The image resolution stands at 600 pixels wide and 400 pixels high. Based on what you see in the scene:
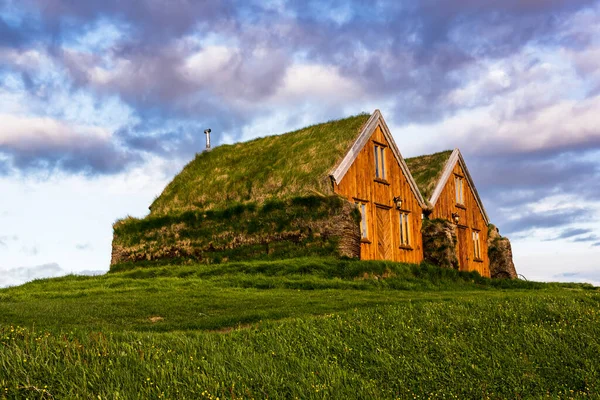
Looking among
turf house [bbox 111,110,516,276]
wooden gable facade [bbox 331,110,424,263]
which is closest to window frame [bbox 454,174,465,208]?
turf house [bbox 111,110,516,276]

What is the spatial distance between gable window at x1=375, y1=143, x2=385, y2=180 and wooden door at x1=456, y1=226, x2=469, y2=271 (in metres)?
11.0

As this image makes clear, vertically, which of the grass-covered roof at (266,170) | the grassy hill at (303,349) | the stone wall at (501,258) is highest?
the grass-covered roof at (266,170)

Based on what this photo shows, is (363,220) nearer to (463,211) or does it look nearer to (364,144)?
(364,144)

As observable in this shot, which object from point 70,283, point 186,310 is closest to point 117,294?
point 186,310

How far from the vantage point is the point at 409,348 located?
47.3 feet

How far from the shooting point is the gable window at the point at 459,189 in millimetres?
46281

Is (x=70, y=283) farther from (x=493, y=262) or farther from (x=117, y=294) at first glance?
(x=493, y=262)

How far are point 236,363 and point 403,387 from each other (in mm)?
3456

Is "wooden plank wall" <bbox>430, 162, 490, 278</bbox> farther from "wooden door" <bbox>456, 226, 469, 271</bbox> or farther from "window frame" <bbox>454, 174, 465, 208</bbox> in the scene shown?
"window frame" <bbox>454, 174, 465, 208</bbox>

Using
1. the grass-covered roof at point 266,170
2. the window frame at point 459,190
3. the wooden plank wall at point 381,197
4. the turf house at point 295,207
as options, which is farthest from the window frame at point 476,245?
the grass-covered roof at point 266,170

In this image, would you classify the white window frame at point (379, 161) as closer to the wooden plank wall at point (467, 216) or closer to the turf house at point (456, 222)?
the turf house at point (456, 222)

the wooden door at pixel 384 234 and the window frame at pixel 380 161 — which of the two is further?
the window frame at pixel 380 161

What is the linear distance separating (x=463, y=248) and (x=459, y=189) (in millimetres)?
4522

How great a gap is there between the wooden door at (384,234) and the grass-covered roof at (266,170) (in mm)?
4724
